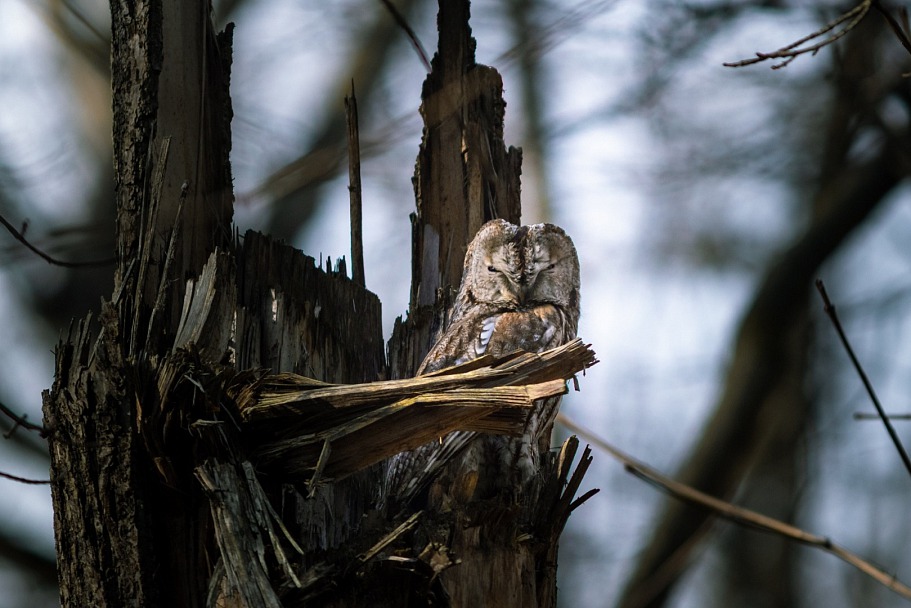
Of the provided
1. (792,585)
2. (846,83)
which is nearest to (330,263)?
(846,83)

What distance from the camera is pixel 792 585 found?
263 inches

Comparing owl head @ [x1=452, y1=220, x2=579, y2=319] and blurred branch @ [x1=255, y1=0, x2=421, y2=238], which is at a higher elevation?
blurred branch @ [x1=255, y1=0, x2=421, y2=238]

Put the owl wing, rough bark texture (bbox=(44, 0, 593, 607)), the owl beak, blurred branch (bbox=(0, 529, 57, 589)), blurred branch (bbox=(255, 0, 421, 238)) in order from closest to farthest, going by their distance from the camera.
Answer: rough bark texture (bbox=(44, 0, 593, 607)) → the owl wing → blurred branch (bbox=(255, 0, 421, 238)) → the owl beak → blurred branch (bbox=(0, 529, 57, 589))

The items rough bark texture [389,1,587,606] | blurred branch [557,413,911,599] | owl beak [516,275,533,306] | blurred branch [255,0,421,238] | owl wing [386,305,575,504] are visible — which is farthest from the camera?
owl beak [516,275,533,306]

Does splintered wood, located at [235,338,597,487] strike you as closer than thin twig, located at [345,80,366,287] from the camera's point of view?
Yes

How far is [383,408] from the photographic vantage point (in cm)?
242

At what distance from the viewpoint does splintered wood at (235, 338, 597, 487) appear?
237 cm

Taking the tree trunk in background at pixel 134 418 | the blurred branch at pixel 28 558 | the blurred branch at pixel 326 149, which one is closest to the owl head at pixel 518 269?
the blurred branch at pixel 326 149

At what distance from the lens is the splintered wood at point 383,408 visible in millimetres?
2371

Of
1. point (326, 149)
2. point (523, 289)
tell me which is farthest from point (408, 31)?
point (523, 289)

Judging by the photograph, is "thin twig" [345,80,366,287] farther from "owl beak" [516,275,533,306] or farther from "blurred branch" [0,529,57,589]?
"blurred branch" [0,529,57,589]

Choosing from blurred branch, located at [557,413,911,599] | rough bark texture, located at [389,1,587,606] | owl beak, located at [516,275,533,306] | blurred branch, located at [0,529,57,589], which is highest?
rough bark texture, located at [389,1,587,606]

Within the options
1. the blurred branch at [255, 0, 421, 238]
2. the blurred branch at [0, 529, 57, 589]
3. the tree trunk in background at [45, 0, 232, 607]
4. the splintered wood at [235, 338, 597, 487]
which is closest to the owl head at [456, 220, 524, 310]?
the blurred branch at [255, 0, 421, 238]

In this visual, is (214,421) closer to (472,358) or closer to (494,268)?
(472,358)
